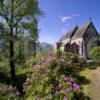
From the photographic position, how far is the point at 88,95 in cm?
1298

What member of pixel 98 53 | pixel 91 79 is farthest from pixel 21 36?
pixel 91 79

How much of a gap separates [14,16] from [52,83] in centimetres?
1764

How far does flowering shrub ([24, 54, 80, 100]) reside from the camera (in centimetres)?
1249

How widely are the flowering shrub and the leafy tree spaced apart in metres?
12.9

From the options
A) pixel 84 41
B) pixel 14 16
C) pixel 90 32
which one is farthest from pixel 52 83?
pixel 90 32

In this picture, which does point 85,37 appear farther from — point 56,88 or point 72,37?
point 56,88

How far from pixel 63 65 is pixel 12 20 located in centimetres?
1441

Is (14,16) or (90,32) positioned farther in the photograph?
(90,32)

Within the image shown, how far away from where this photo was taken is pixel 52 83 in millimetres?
14664

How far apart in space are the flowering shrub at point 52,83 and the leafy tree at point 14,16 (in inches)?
509

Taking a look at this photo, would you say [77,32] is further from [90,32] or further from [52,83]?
[52,83]

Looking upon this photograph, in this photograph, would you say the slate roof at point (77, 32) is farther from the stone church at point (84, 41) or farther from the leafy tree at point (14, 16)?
the leafy tree at point (14, 16)

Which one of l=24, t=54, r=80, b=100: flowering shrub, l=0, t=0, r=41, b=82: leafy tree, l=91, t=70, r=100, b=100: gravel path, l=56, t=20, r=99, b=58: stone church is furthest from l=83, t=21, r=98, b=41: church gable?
l=91, t=70, r=100, b=100: gravel path

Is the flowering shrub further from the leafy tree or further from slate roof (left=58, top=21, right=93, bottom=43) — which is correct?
slate roof (left=58, top=21, right=93, bottom=43)
